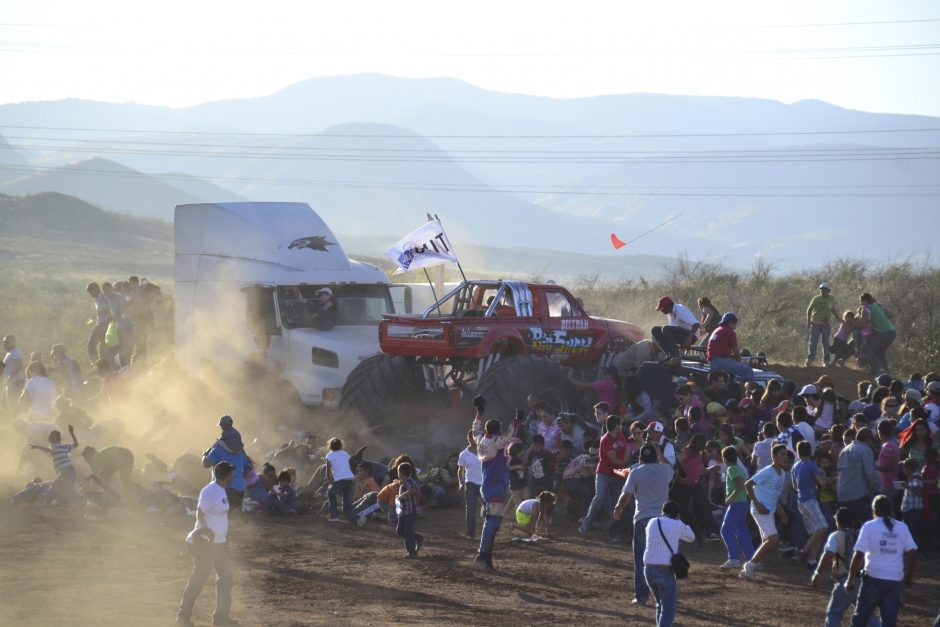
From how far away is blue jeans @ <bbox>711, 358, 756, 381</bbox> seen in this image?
18.3m

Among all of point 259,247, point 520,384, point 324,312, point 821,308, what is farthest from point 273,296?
point 821,308

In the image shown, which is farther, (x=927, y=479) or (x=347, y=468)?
(x=347, y=468)

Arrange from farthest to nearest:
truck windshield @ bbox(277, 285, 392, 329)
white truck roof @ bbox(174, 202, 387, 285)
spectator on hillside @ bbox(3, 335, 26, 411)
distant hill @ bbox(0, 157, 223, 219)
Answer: distant hill @ bbox(0, 157, 223, 219)
white truck roof @ bbox(174, 202, 387, 285)
spectator on hillside @ bbox(3, 335, 26, 411)
truck windshield @ bbox(277, 285, 392, 329)

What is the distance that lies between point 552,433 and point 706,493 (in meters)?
2.51

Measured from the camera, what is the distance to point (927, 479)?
43.9 feet

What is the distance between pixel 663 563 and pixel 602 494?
15.2 feet

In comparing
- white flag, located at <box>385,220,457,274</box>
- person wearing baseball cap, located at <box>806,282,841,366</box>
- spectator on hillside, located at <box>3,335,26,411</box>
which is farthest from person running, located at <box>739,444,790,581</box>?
spectator on hillside, located at <box>3,335,26,411</box>

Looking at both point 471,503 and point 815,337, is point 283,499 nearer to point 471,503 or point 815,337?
point 471,503

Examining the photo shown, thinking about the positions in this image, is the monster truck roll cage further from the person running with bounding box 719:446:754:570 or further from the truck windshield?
the person running with bounding box 719:446:754:570

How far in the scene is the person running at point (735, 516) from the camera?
13016mm

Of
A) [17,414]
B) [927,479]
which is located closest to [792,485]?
[927,479]

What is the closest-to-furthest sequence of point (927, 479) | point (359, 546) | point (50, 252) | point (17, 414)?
point (927, 479) < point (359, 546) < point (17, 414) < point (50, 252)

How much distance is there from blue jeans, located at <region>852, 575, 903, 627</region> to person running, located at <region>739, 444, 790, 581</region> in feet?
9.81

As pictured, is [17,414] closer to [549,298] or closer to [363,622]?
[549,298]
